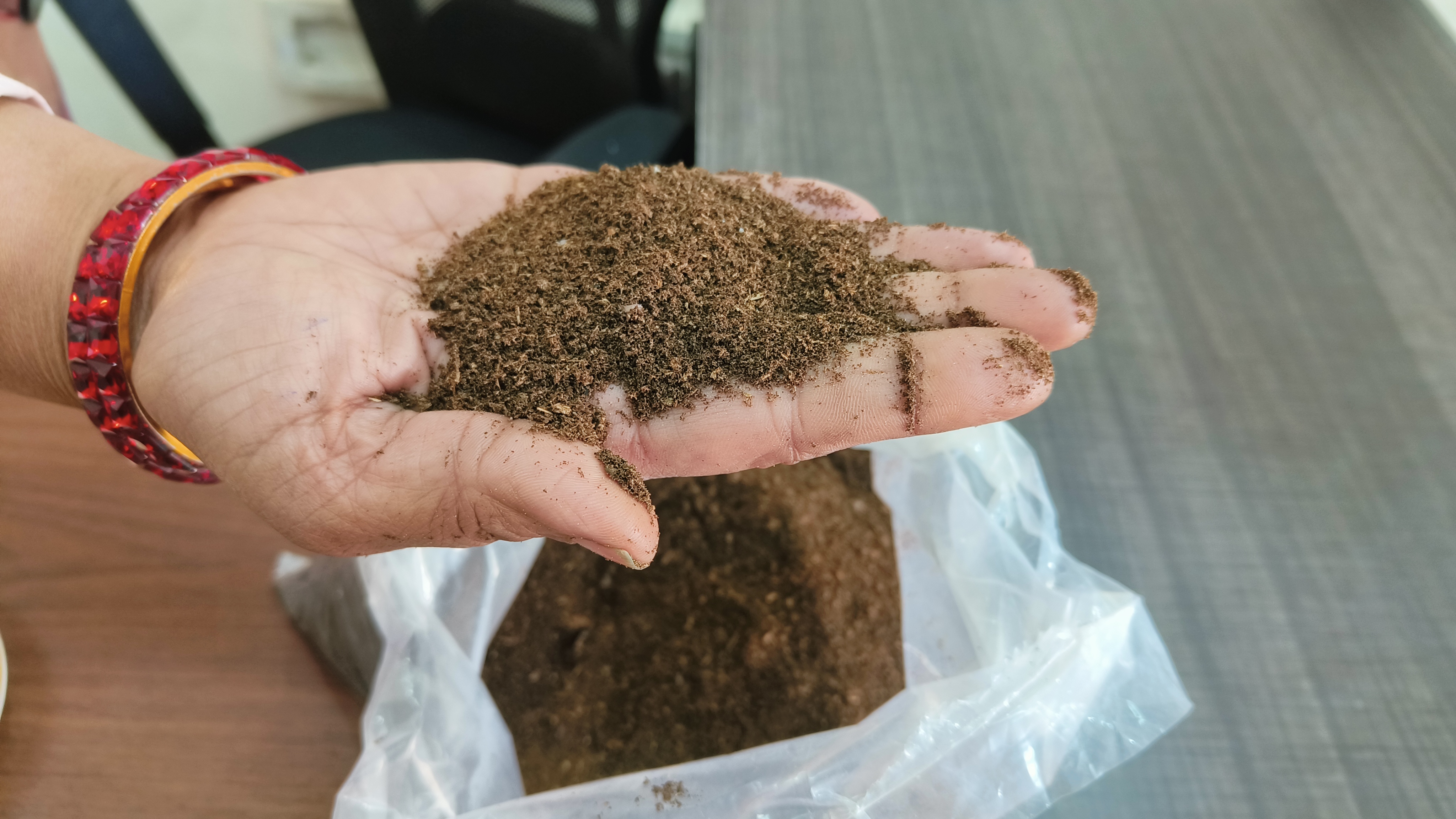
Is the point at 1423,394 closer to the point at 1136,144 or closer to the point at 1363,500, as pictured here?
the point at 1363,500

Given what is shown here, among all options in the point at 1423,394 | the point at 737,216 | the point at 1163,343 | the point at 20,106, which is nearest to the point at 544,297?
the point at 737,216

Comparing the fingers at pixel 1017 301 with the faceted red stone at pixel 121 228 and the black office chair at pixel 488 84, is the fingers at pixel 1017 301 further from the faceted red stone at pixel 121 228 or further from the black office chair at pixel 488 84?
the faceted red stone at pixel 121 228

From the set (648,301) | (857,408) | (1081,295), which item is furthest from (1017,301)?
(648,301)

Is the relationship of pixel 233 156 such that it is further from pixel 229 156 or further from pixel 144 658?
pixel 144 658

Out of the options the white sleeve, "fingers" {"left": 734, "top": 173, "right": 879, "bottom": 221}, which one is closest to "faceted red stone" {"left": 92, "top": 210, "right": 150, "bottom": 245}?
the white sleeve

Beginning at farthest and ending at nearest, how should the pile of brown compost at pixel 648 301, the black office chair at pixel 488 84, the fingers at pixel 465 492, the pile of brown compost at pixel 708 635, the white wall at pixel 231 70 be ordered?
1. the white wall at pixel 231 70
2. the black office chair at pixel 488 84
3. the pile of brown compost at pixel 708 635
4. the pile of brown compost at pixel 648 301
5. the fingers at pixel 465 492

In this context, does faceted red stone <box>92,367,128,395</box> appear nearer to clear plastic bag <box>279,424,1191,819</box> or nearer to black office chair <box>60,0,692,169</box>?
clear plastic bag <box>279,424,1191,819</box>

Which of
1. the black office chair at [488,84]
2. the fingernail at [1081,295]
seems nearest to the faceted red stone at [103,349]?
the black office chair at [488,84]
